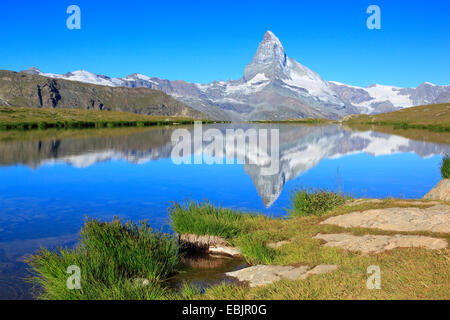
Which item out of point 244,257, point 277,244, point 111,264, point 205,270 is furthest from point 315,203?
point 111,264

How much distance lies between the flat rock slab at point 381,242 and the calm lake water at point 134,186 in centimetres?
626

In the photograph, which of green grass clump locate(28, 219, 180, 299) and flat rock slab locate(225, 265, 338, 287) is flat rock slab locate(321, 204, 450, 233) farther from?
green grass clump locate(28, 219, 180, 299)

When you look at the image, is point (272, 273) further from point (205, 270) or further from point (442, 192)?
point (442, 192)

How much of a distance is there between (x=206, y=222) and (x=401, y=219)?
7.52 metres

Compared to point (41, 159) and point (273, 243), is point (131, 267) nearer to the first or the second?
point (273, 243)

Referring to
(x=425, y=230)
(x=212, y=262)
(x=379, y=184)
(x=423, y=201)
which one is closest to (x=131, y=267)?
(x=212, y=262)

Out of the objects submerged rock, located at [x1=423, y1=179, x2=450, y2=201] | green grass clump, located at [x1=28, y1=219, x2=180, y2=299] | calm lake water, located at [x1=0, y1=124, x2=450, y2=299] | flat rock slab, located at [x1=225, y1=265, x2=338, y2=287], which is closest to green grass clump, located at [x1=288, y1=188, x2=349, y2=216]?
calm lake water, located at [x1=0, y1=124, x2=450, y2=299]

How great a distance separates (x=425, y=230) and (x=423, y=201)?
14.2 ft

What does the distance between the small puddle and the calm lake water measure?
189 centimetres

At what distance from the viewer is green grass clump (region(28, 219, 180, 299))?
980 cm

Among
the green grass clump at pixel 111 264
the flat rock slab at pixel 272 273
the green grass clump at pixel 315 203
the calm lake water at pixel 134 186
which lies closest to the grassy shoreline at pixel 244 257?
the green grass clump at pixel 111 264

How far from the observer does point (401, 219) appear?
14039 millimetres

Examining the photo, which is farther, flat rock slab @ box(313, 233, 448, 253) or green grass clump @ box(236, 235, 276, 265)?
green grass clump @ box(236, 235, 276, 265)

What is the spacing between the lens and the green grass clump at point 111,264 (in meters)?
9.80
